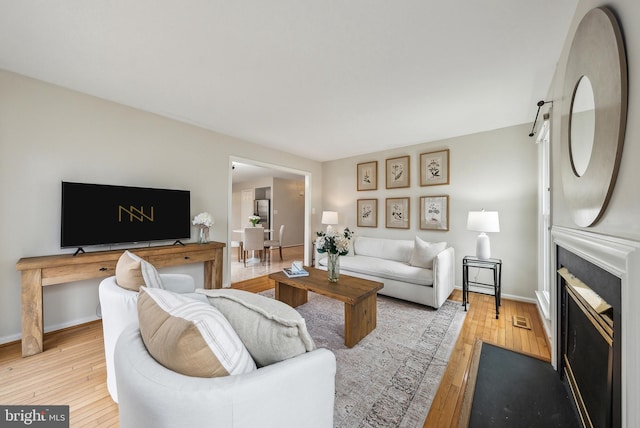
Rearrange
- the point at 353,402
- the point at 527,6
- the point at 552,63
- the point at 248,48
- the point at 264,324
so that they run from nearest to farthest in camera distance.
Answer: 1. the point at 264,324
2. the point at 527,6
3. the point at 353,402
4. the point at 248,48
5. the point at 552,63

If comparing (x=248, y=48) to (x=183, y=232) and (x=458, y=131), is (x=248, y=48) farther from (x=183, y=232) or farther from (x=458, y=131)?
(x=458, y=131)

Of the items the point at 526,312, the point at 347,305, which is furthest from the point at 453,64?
the point at 526,312

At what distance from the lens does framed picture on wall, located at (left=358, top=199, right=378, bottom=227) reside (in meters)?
4.52

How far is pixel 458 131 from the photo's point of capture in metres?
3.40

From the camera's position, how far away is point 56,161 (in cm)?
228

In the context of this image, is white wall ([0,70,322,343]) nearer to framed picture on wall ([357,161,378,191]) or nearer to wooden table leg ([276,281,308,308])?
wooden table leg ([276,281,308,308])

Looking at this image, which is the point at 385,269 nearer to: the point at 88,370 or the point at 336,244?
the point at 336,244

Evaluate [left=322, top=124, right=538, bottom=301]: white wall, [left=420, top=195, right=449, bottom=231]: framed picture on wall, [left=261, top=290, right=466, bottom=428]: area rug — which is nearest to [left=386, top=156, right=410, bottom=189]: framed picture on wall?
[left=322, top=124, right=538, bottom=301]: white wall

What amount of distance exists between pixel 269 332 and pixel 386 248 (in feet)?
10.7

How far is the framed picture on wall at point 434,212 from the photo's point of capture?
3.68 meters

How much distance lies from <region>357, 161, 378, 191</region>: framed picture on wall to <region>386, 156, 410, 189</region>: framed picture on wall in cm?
27

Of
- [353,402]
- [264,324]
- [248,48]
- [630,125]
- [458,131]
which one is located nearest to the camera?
[630,125]

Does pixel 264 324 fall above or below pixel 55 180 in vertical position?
below

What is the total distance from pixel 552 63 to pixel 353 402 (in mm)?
2919
